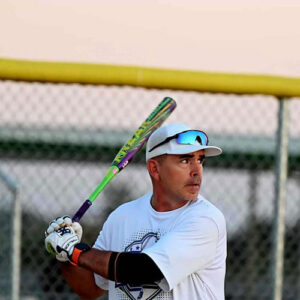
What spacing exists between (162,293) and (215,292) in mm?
220

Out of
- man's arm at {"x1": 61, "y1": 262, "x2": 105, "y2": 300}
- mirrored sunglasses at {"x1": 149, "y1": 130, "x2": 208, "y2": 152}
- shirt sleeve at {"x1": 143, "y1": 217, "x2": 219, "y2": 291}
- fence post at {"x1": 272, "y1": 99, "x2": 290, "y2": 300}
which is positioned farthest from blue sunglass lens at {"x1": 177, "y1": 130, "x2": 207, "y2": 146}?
fence post at {"x1": 272, "y1": 99, "x2": 290, "y2": 300}

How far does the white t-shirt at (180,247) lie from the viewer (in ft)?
10.3

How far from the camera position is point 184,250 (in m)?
3.15

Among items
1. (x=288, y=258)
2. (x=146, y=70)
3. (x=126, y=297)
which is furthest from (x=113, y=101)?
(x=288, y=258)

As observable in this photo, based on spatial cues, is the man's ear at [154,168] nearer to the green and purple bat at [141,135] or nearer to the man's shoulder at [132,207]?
the man's shoulder at [132,207]

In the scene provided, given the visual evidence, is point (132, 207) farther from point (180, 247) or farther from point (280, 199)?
point (280, 199)

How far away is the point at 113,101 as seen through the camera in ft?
13.7

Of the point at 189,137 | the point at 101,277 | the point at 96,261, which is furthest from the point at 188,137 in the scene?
the point at 101,277

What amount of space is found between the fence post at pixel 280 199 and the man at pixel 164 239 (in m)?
1.02

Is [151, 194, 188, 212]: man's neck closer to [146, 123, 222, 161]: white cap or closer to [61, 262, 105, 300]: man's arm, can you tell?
[146, 123, 222, 161]: white cap

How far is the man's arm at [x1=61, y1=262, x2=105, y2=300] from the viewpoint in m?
3.53

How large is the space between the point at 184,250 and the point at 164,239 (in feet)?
0.28

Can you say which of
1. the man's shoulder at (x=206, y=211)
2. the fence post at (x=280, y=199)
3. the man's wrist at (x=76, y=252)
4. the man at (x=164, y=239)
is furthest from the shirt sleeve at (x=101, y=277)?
the fence post at (x=280, y=199)

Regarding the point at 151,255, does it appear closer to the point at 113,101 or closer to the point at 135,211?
the point at 135,211
